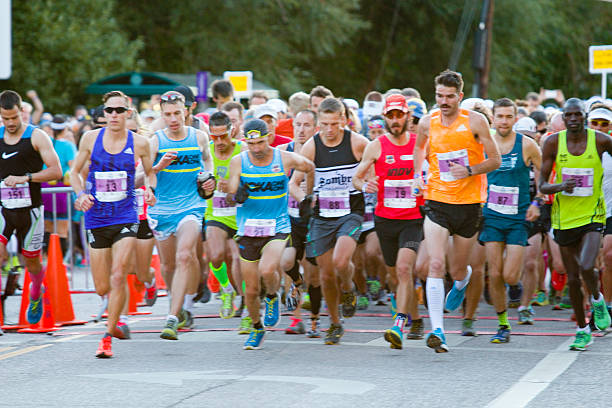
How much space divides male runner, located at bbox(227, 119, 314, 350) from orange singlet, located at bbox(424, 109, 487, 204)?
117cm

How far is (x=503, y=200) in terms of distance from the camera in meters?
11.2

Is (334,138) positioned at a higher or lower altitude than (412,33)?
lower

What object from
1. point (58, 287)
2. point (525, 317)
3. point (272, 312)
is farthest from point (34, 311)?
point (525, 317)

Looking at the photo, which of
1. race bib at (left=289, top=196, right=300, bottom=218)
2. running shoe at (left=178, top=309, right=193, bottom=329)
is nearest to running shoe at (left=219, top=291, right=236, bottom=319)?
running shoe at (left=178, top=309, right=193, bottom=329)

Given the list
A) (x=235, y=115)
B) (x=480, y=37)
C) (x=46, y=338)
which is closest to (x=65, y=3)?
(x=480, y=37)

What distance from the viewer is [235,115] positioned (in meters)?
13.4

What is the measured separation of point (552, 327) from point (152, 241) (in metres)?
4.08

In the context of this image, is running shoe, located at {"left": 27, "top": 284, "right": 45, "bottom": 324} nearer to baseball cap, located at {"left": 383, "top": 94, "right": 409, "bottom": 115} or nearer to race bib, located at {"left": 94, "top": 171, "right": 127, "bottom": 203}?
race bib, located at {"left": 94, "top": 171, "right": 127, "bottom": 203}

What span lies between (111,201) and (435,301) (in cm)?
277

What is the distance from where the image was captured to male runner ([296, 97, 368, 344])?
10.4 meters

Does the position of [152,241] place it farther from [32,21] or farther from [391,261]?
[32,21]

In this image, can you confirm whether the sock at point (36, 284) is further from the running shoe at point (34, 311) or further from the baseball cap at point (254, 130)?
the baseball cap at point (254, 130)

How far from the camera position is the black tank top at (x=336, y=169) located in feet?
34.9

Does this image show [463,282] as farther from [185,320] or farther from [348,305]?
[185,320]
